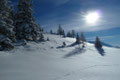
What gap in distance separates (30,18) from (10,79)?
14.8 m

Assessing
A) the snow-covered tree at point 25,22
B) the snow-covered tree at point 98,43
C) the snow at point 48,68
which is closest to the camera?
the snow at point 48,68

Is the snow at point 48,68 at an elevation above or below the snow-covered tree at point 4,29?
below

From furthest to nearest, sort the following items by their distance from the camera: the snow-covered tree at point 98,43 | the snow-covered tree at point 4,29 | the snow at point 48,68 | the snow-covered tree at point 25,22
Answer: the snow-covered tree at point 98,43, the snow-covered tree at point 25,22, the snow-covered tree at point 4,29, the snow at point 48,68

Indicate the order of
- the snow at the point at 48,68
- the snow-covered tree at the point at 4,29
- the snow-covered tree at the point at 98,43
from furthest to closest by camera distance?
the snow-covered tree at the point at 98,43
the snow-covered tree at the point at 4,29
the snow at the point at 48,68

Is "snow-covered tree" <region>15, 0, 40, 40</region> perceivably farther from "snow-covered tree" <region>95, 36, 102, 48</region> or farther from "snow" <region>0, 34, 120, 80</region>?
"snow-covered tree" <region>95, 36, 102, 48</region>

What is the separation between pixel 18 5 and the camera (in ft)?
58.3

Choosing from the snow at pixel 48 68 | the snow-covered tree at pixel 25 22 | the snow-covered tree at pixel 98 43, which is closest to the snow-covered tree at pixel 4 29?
the snow at pixel 48 68

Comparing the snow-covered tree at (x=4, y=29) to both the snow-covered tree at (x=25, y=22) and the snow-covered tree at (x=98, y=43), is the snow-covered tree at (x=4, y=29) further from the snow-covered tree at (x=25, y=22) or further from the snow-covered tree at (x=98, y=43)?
the snow-covered tree at (x=98, y=43)

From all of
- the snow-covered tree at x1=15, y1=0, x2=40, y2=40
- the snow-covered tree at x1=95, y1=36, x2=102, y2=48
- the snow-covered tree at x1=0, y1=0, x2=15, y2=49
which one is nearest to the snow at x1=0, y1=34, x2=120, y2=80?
the snow-covered tree at x1=0, y1=0, x2=15, y2=49

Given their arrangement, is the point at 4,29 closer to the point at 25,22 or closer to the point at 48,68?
the point at 48,68

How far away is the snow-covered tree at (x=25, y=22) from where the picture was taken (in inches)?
656

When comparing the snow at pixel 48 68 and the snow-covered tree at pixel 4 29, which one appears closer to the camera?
the snow at pixel 48 68

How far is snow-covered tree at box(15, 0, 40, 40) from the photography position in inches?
656

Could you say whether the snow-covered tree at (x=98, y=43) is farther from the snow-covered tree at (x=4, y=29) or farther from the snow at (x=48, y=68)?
the snow-covered tree at (x=4, y=29)
